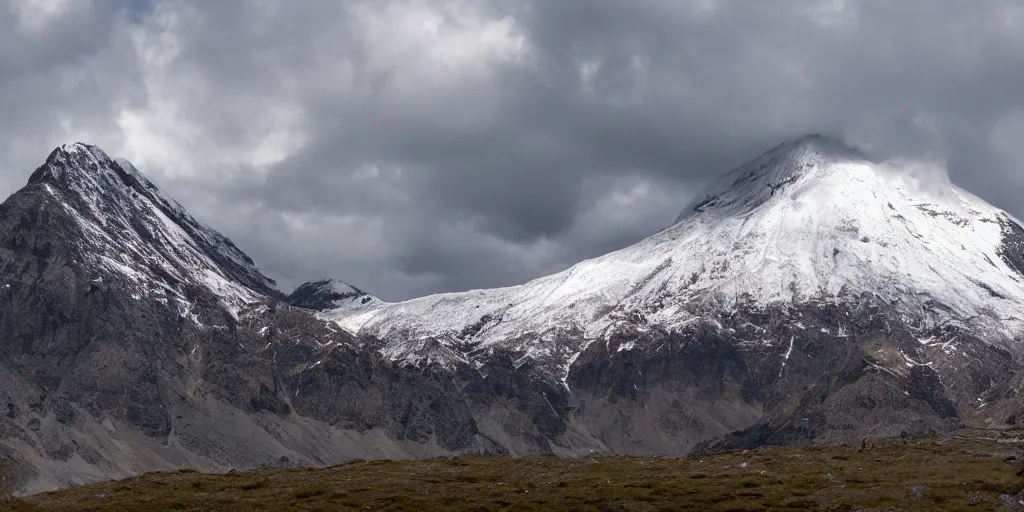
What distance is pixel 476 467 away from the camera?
455 feet

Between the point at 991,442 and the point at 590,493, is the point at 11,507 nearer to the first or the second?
the point at 590,493

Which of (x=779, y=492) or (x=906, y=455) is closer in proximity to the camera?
(x=779, y=492)

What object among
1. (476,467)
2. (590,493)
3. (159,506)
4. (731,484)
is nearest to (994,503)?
(731,484)

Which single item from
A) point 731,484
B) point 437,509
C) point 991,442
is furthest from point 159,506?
point 991,442

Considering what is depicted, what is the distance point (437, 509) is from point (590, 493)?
563 inches

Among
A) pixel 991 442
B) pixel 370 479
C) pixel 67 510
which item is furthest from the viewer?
pixel 991 442

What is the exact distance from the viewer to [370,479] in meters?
126

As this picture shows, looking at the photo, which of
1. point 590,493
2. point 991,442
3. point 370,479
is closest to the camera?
point 590,493

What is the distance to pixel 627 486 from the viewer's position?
11625 cm

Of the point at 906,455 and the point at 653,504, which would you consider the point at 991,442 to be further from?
the point at 653,504

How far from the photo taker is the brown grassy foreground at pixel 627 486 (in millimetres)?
104812

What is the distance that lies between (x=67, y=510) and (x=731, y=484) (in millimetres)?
57732

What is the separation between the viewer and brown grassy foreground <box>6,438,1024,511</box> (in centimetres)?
10481

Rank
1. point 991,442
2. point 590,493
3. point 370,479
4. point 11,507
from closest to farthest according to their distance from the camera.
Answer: point 11,507 < point 590,493 < point 370,479 < point 991,442
